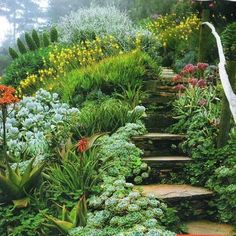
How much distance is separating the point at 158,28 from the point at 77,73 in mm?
5906

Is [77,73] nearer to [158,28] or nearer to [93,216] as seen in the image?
[93,216]

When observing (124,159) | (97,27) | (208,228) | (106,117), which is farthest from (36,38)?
(208,228)

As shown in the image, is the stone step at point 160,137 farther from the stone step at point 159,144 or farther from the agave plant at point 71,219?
the agave plant at point 71,219

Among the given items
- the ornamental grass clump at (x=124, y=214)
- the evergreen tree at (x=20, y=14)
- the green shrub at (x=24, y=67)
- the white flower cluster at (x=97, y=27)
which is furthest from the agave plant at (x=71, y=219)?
the evergreen tree at (x=20, y=14)

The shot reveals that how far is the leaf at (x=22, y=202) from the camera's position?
208 inches

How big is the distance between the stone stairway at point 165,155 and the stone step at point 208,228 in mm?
120

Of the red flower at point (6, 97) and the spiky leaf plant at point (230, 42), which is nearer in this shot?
the red flower at point (6, 97)

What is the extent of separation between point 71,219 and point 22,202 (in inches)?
27.7

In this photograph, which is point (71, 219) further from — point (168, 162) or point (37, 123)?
point (37, 123)

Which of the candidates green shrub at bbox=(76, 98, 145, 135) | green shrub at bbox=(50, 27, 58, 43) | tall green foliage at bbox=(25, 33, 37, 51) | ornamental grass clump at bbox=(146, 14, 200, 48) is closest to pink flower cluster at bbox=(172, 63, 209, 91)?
green shrub at bbox=(76, 98, 145, 135)

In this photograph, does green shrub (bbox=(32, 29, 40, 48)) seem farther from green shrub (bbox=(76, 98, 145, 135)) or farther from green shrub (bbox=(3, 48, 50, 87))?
green shrub (bbox=(76, 98, 145, 135))

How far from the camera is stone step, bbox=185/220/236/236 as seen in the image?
201 inches

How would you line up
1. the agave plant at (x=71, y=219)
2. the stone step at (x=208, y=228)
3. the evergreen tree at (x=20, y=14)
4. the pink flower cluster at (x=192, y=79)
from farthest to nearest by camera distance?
the evergreen tree at (x=20, y=14) < the pink flower cluster at (x=192, y=79) < the stone step at (x=208, y=228) < the agave plant at (x=71, y=219)

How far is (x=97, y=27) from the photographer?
12469 mm
